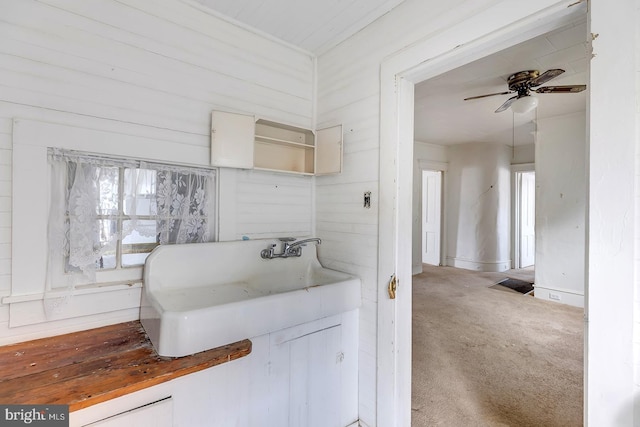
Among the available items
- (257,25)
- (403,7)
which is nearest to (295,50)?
(257,25)

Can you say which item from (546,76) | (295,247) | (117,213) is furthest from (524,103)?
(117,213)

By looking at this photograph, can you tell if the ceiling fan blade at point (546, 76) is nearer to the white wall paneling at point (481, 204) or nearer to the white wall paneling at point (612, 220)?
the white wall paneling at point (612, 220)

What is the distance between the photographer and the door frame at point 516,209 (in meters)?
5.70

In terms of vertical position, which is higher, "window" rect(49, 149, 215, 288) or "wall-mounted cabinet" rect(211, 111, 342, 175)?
"wall-mounted cabinet" rect(211, 111, 342, 175)

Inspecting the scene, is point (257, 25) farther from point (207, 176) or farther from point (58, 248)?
point (58, 248)

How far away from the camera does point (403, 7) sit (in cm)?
164

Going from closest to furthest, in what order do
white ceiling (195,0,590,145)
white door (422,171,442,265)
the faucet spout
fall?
1. white ceiling (195,0,590,145)
2. the faucet spout
3. white door (422,171,442,265)

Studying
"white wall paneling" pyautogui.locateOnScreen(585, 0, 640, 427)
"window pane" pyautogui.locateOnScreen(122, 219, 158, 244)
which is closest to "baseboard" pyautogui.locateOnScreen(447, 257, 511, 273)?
"white wall paneling" pyautogui.locateOnScreen(585, 0, 640, 427)

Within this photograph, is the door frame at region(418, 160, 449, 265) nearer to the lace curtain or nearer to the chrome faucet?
the chrome faucet

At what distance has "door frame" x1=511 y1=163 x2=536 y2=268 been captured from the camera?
5.70m

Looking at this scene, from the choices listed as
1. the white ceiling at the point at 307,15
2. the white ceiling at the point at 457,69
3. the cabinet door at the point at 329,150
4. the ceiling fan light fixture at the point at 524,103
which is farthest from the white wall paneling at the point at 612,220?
the ceiling fan light fixture at the point at 524,103

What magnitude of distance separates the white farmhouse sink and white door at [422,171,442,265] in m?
4.80

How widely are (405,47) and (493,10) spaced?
455 mm

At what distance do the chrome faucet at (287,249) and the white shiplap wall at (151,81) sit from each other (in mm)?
156
